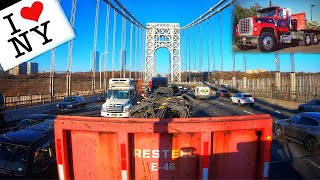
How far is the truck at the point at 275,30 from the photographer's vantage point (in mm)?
34281

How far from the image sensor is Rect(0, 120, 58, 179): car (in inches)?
255

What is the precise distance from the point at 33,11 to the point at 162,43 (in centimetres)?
10747

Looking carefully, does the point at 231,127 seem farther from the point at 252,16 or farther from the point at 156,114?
the point at 252,16

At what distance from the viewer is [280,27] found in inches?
1359

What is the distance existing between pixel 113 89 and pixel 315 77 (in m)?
19.2

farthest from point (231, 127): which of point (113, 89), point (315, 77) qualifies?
point (315, 77)

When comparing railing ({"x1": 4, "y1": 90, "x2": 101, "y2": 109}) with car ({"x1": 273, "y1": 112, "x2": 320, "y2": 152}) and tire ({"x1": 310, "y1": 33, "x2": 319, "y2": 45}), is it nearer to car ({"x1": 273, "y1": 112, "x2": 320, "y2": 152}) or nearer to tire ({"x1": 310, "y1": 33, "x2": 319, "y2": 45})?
car ({"x1": 273, "y1": 112, "x2": 320, "y2": 152})

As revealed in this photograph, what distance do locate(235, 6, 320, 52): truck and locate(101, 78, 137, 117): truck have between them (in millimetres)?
17871

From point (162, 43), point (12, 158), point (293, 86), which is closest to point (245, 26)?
point (293, 86)

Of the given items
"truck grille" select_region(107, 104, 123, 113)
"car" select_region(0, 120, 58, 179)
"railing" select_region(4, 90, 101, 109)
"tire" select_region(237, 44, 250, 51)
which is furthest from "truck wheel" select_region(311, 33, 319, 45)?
"car" select_region(0, 120, 58, 179)

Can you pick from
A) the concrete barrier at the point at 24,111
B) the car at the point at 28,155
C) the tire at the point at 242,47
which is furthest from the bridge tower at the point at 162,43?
the car at the point at 28,155

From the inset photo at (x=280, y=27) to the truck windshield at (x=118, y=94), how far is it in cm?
1835

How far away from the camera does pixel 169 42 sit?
109875mm

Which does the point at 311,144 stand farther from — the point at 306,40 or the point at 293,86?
the point at 306,40
